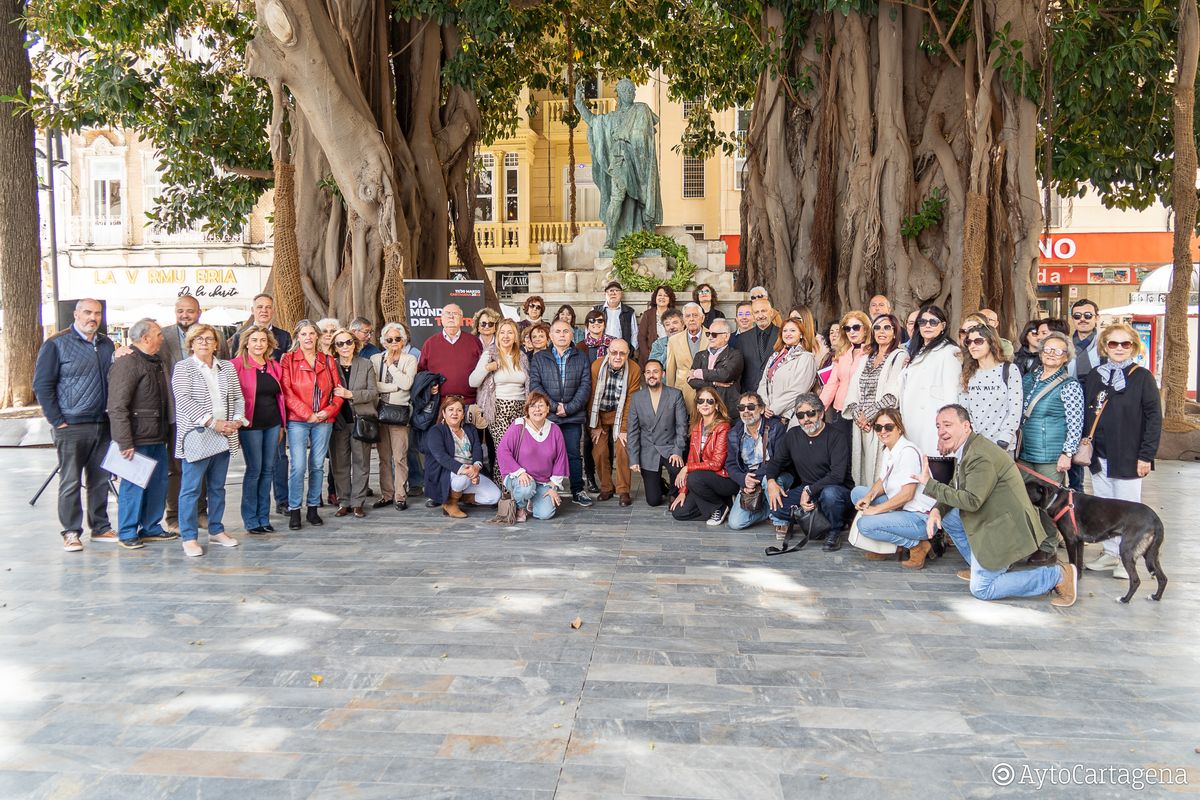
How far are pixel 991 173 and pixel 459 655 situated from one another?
842 centimetres

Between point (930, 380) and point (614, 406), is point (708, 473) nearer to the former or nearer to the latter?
point (614, 406)

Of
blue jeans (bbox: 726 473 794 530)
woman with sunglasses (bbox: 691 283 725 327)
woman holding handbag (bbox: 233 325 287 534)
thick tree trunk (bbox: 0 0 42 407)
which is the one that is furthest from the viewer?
thick tree trunk (bbox: 0 0 42 407)

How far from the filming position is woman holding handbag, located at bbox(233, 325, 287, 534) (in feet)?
21.9

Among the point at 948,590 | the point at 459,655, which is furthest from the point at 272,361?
the point at 948,590

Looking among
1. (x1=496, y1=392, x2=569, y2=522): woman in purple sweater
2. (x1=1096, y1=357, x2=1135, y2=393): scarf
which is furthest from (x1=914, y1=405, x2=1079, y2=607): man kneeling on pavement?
(x1=496, y1=392, x2=569, y2=522): woman in purple sweater

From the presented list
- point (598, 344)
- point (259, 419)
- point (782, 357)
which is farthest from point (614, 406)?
point (259, 419)

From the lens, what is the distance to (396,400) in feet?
→ 25.0

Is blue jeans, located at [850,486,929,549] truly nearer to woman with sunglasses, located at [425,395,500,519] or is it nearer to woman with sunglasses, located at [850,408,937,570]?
woman with sunglasses, located at [850,408,937,570]

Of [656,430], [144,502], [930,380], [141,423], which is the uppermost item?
[930,380]

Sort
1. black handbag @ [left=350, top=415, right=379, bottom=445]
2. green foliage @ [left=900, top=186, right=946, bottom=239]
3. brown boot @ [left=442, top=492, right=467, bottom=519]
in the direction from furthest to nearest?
green foliage @ [left=900, top=186, right=946, bottom=239]
black handbag @ [left=350, top=415, right=379, bottom=445]
brown boot @ [left=442, top=492, right=467, bottom=519]

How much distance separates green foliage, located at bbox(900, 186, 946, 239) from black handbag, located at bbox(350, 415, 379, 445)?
21.4ft

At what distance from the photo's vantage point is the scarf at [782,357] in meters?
7.11

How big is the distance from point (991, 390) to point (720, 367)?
2.34m

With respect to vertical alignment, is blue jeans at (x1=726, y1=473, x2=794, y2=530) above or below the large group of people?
below
